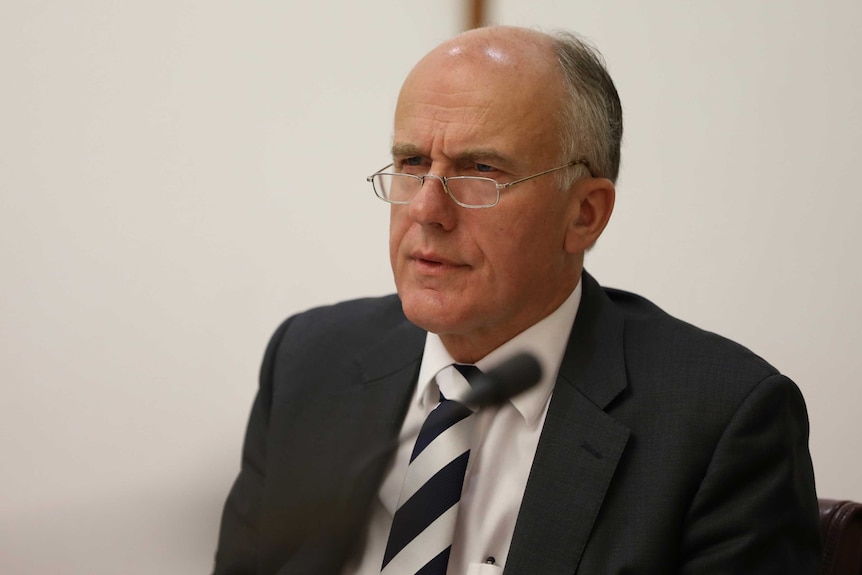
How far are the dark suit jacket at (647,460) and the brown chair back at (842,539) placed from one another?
0.11m

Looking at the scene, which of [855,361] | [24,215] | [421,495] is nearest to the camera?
[421,495]

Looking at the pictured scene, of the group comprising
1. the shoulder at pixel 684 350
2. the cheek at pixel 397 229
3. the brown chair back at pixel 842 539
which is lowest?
the brown chair back at pixel 842 539

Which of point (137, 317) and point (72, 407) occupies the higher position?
point (137, 317)

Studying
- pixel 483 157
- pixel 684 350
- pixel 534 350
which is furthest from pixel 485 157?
pixel 684 350

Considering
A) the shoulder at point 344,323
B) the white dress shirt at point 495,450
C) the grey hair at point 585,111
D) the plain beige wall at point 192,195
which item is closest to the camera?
the white dress shirt at point 495,450

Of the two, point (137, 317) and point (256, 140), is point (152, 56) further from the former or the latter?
point (137, 317)

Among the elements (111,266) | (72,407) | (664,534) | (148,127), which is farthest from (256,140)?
(664,534)

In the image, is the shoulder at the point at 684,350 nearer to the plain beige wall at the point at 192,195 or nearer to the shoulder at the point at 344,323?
the shoulder at the point at 344,323

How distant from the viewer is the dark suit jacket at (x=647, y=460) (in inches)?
64.7

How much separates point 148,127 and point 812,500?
2.06 m

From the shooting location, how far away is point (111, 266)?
300 cm

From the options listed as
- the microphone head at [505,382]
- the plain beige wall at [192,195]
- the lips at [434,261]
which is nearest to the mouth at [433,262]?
the lips at [434,261]

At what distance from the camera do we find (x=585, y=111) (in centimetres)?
189

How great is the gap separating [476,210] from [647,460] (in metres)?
0.51
